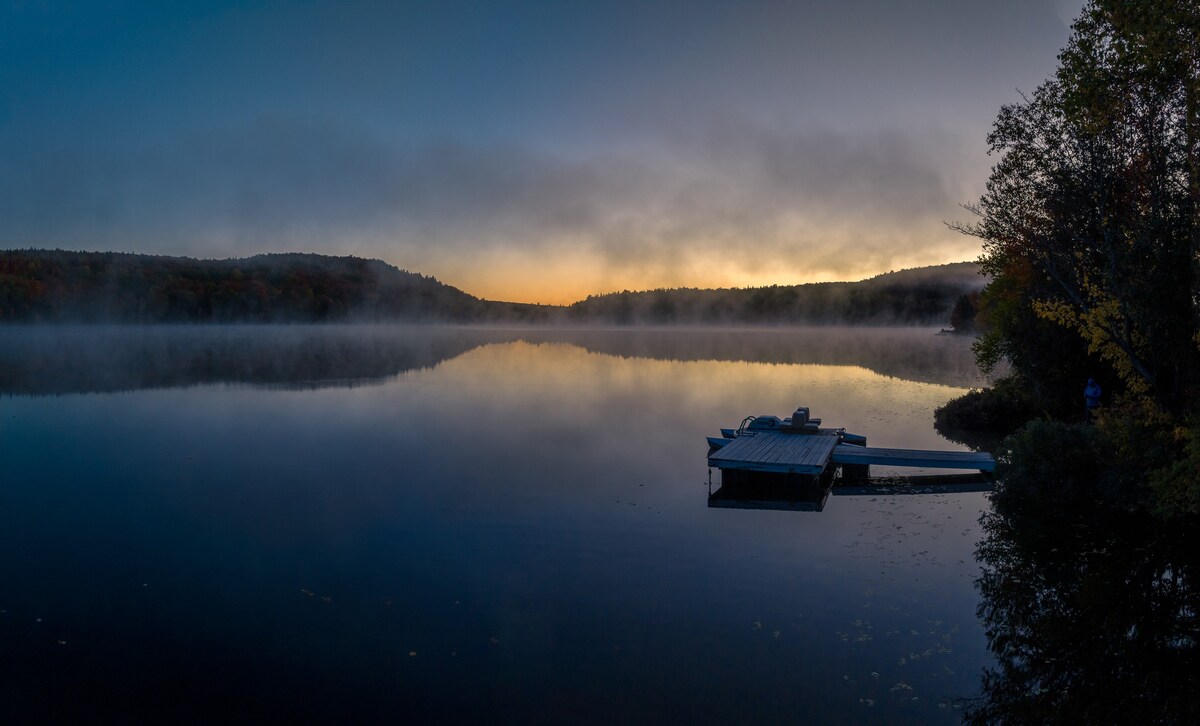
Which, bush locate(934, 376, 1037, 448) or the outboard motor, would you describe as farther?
bush locate(934, 376, 1037, 448)

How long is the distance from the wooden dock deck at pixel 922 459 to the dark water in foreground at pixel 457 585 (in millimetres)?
1764

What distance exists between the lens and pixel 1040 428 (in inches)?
696

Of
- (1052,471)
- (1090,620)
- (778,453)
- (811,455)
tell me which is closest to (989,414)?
(1052,471)

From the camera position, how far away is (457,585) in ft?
38.3

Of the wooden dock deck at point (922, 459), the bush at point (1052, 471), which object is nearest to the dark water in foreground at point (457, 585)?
the bush at point (1052, 471)

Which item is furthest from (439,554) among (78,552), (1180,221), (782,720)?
(1180,221)

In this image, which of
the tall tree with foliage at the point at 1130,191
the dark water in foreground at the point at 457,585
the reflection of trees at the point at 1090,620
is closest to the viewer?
the reflection of trees at the point at 1090,620

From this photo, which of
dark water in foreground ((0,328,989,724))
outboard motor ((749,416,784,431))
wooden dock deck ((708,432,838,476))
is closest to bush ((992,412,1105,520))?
dark water in foreground ((0,328,989,724))

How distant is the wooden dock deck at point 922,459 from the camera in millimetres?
19125

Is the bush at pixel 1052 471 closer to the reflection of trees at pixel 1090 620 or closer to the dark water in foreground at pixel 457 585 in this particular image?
the dark water in foreground at pixel 457 585

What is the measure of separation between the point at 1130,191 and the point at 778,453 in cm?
938

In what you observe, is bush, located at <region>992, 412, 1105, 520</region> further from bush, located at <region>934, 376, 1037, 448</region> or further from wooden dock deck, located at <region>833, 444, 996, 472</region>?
bush, located at <region>934, 376, 1037, 448</region>

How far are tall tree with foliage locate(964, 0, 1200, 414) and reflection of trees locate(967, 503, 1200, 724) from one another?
3.27 metres

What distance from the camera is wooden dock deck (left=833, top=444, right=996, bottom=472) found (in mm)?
19125
